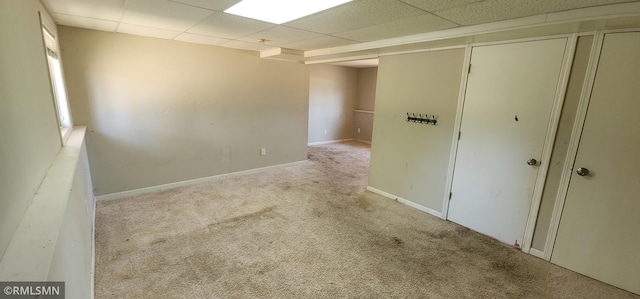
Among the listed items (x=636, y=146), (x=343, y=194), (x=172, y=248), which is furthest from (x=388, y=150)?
(x=172, y=248)

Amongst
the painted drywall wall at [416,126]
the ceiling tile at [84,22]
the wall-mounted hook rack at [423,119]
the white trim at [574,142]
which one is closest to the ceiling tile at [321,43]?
Result: the painted drywall wall at [416,126]

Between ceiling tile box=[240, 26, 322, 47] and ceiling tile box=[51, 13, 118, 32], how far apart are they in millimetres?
1417

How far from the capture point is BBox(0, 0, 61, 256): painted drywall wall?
3.01ft

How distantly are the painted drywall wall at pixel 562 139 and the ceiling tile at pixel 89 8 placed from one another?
378cm

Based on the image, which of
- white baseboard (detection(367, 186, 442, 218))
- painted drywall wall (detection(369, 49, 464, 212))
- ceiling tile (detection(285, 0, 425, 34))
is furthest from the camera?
white baseboard (detection(367, 186, 442, 218))

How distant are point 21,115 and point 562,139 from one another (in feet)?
12.2

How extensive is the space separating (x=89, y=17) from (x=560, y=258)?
5.03 m

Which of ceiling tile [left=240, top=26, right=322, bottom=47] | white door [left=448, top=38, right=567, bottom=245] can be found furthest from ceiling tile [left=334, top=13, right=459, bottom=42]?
white door [left=448, top=38, right=567, bottom=245]

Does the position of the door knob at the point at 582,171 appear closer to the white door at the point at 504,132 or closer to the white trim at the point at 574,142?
the white trim at the point at 574,142

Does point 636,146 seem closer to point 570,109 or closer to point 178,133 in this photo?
point 570,109

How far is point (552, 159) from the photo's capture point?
2510 mm

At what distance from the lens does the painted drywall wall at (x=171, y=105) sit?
332 centimetres

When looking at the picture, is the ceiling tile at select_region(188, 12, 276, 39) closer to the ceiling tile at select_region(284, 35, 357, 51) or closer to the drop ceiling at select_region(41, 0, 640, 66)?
the drop ceiling at select_region(41, 0, 640, 66)

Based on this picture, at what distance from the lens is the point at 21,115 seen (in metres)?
1.19
